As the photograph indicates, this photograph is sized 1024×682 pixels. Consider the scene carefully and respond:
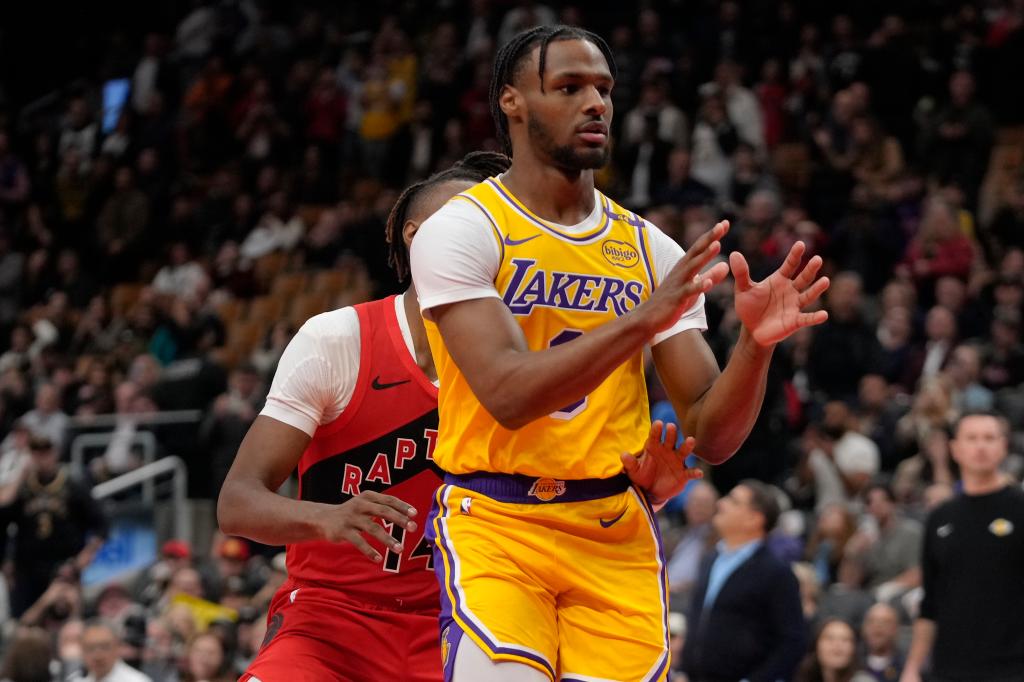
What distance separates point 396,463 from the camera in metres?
4.76

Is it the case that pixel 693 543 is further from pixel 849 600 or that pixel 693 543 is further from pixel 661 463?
pixel 661 463

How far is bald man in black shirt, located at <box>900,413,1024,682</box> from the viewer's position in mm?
6641

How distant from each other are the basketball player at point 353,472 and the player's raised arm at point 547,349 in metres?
0.99

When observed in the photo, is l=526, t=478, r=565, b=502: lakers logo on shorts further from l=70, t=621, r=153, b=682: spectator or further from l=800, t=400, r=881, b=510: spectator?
l=800, t=400, r=881, b=510: spectator

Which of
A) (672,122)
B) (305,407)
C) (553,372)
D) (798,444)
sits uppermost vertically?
(553,372)

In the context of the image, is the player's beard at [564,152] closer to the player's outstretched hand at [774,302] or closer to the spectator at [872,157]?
the player's outstretched hand at [774,302]

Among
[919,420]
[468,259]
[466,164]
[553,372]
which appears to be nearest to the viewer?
[553,372]

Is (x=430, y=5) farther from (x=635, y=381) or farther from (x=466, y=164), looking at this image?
(x=635, y=381)

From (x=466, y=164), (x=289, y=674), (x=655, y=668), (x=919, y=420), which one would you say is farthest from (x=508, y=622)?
(x=919, y=420)

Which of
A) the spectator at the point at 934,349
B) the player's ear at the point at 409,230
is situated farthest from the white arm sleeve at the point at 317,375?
the spectator at the point at 934,349

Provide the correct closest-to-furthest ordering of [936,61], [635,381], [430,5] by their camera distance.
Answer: [635,381] < [936,61] < [430,5]

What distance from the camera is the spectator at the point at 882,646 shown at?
27.8 ft

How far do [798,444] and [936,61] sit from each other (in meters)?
5.18

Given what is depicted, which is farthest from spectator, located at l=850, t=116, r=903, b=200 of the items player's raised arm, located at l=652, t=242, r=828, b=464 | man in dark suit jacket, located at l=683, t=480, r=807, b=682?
player's raised arm, located at l=652, t=242, r=828, b=464
